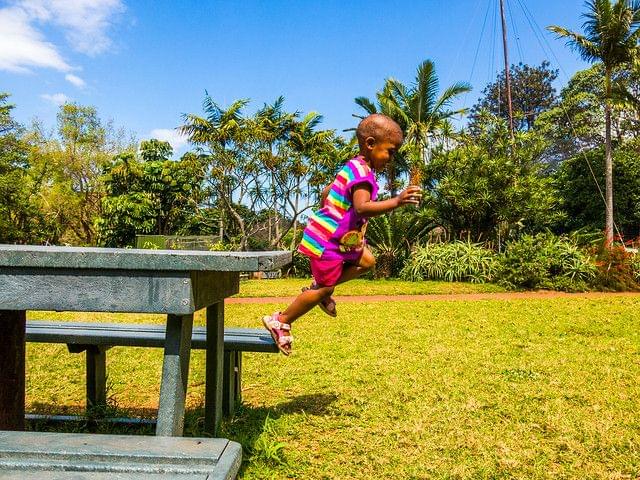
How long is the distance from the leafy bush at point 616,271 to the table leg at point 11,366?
39.4 ft

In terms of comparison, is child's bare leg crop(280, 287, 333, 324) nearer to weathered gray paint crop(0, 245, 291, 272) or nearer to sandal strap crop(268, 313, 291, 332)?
sandal strap crop(268, 313, 291, 332)

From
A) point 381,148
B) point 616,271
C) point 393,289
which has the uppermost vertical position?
point 381,148

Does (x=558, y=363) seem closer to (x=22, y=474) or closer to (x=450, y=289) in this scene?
(x=22, y=474)

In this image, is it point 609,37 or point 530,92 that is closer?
point 609,37

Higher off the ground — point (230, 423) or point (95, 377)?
point (95, 377)

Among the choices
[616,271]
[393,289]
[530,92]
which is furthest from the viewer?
[530,92]

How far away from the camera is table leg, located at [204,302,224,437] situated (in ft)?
8.28

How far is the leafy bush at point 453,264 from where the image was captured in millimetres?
13273

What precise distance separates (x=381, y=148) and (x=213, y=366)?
1281mm

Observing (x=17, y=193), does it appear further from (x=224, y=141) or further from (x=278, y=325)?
(x=278, y=325)

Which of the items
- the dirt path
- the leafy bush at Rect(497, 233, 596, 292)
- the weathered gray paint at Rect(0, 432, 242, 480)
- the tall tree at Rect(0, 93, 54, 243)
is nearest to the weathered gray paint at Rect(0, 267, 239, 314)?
the weathered gray paint at Rect(0, 432, 242, 480)

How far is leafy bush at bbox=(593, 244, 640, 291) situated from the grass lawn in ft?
19.9

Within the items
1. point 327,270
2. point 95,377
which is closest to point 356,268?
point 327,270

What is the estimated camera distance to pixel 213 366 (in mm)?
2527
